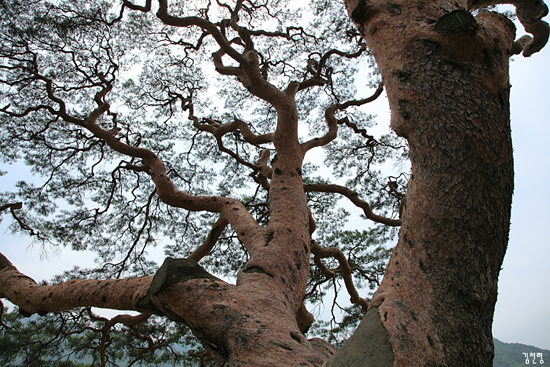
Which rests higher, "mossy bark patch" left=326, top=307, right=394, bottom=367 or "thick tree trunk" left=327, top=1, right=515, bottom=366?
"thick tree trunk" left=327, top=1, right=515, bottom=366

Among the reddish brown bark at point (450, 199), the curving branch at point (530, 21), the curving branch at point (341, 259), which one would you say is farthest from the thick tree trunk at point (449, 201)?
the curving branch at point (341, 259)

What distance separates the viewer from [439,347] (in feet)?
2.40

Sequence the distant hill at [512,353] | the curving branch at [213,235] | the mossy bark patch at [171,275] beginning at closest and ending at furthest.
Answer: the mossy bark patch at [171,275], the curving branch at [213,235], the distant hill at [512,353]

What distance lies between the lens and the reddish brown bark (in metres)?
0.76

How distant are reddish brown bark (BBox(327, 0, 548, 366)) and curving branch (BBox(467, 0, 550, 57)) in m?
0.68

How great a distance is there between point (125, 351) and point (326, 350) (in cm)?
539

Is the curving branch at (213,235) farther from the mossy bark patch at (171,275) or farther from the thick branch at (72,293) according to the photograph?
the mossy bark patch at (171,275)

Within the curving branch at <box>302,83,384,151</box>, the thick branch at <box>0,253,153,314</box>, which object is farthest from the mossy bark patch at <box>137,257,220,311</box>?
the curving branch at <box>302,83,384,151</box>

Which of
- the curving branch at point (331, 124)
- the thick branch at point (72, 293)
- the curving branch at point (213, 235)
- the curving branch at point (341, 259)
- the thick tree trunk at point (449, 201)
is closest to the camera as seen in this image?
the thick tree trunk at point (449, 201)

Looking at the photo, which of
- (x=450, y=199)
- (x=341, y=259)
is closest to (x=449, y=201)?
(x=450, y=199)

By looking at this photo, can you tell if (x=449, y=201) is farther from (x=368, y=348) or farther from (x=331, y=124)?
(x=331, y=124)

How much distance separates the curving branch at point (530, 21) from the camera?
143cm

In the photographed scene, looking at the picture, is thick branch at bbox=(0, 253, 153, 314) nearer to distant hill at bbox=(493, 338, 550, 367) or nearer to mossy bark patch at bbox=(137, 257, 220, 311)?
mossy bark patch at bbox=(137, 257, 220, 311)

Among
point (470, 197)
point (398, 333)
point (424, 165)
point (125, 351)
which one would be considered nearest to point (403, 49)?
point (424, 165)
